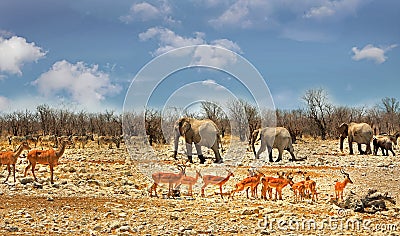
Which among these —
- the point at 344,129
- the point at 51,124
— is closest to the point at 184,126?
the point at 344,129

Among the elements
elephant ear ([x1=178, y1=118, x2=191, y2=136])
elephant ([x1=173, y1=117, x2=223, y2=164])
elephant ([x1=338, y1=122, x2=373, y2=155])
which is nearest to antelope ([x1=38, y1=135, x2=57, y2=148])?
elephant ear ([x1=178, y1=118, x2=191, y2=136])

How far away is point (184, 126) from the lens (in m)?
22.4

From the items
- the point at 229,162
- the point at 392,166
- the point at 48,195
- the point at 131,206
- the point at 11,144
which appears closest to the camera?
the point at 131,206

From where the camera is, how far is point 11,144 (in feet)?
128

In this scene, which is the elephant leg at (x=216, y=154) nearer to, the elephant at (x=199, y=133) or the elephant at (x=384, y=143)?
the elephant at (x=199, y=133)

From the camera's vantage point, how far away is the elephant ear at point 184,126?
22362 mm

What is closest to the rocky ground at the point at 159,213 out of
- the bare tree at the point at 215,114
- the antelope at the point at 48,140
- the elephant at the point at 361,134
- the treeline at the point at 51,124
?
the bare tree at the point at 215,114

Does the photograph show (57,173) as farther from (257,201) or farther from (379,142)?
(379,142)

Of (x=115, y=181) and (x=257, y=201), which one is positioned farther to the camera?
(x=115, y=181)

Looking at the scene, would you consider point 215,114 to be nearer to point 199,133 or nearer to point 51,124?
point 199,133

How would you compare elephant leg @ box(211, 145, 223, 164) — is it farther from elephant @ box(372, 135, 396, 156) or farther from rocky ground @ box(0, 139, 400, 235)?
elephant @ box(372, 135, 396, 156)

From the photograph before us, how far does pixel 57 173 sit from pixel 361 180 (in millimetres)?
10236

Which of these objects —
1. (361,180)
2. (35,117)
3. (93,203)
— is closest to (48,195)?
(93,203)

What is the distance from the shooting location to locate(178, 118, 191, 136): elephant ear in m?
22.4
